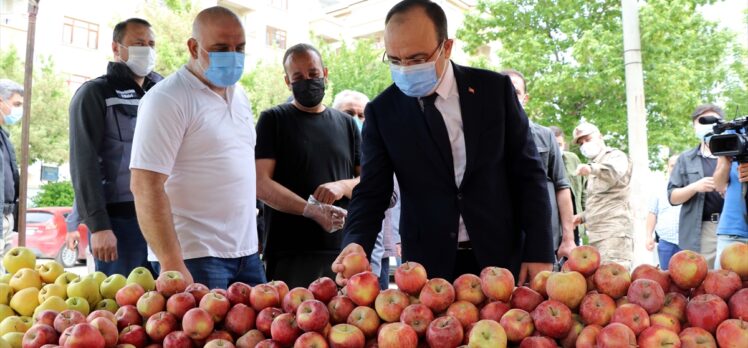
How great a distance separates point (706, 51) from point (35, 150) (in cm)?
1791

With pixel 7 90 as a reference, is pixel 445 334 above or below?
below

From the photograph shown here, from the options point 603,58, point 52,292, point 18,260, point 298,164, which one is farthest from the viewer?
point 603,58

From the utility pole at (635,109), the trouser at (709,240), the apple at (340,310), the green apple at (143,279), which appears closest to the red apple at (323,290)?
the apple at (340,310)

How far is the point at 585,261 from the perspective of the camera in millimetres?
1480

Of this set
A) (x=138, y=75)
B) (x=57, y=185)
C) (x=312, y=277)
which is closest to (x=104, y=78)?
(x=138, y=75)

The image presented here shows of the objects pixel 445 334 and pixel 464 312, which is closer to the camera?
pixel 445 334

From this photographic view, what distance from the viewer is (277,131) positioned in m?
3.18

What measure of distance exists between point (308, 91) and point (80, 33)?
74.5 feet

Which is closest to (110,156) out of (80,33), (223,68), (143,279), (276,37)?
(223,68)

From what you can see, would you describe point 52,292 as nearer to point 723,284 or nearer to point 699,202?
point 723,284

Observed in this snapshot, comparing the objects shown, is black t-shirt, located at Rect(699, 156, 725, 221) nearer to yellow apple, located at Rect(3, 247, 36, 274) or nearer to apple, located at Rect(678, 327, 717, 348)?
apple, located at Rect(678, 327, 717, 348)

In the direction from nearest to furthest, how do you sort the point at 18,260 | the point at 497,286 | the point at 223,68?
the point at 497,286, the point at 18,260, the point at 223,68

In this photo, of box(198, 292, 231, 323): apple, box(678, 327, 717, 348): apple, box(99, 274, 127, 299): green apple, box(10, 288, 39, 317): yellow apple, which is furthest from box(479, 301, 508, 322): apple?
box(10, 288, 39, 317): yellow apple

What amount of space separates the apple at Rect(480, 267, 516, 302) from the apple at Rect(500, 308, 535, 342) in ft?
0.32
